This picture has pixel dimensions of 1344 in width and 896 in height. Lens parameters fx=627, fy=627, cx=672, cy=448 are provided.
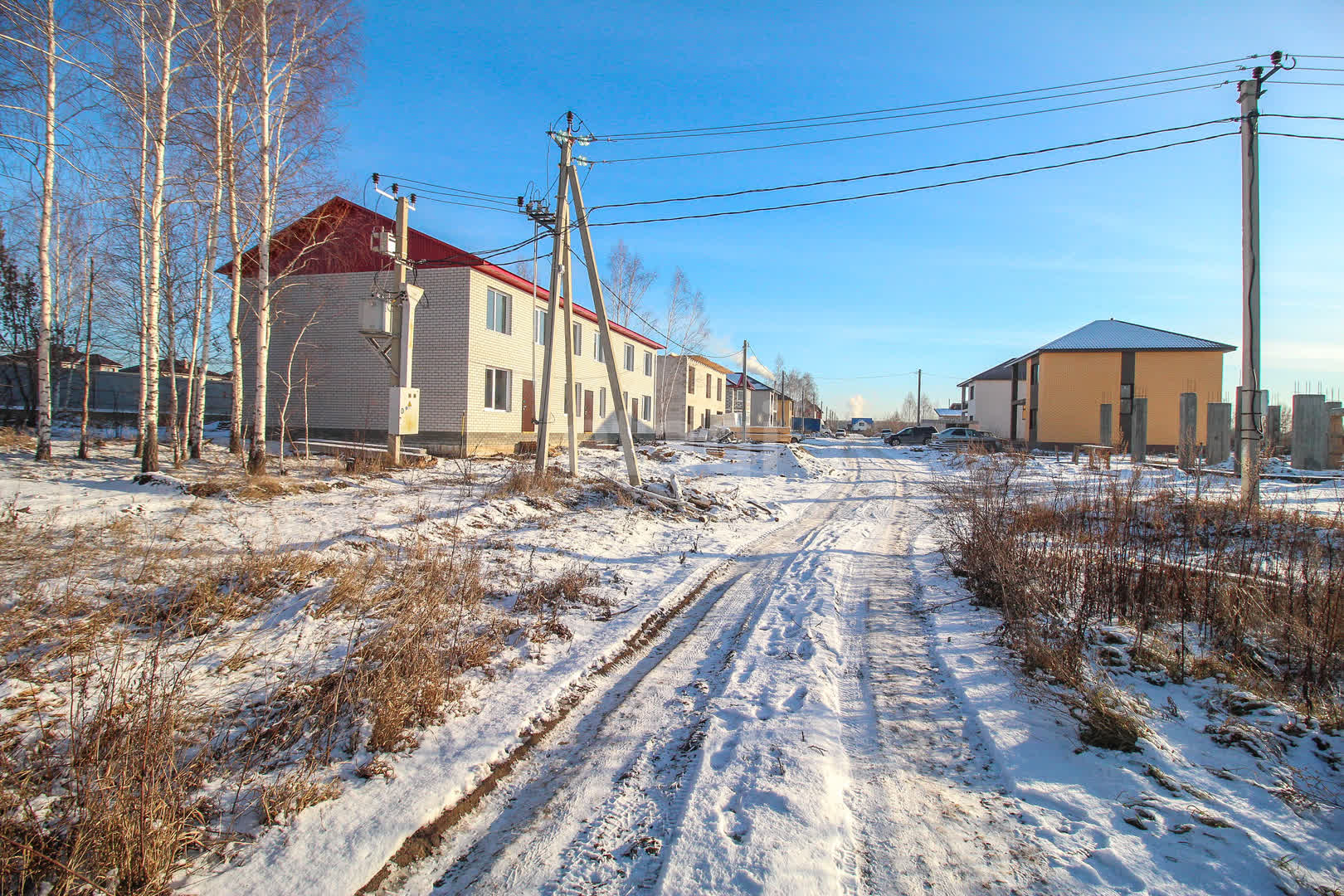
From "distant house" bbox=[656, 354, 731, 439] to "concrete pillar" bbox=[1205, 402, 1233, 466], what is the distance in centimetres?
2611

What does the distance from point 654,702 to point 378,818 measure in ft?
6.16

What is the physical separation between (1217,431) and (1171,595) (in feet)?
55.7

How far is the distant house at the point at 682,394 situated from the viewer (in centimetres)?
4103

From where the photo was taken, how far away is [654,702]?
4.29 metres

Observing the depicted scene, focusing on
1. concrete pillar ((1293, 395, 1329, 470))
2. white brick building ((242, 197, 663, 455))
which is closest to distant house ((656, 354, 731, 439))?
white brick building ((242, 197, 663, 455))

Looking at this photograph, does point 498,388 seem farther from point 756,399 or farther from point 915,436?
point 756,399

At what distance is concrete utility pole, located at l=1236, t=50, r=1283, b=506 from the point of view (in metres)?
10.6

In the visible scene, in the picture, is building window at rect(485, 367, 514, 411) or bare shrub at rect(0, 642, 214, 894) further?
building window at rect(485, 367, 514, 411)

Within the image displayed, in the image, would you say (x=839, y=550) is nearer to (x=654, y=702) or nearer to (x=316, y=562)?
(x=654, y=702)

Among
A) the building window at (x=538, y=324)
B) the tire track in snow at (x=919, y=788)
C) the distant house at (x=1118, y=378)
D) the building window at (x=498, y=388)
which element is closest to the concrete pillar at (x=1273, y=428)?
the tire track in snow at (x=919, y=788)

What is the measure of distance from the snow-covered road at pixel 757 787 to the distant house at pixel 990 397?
5993 centimetres

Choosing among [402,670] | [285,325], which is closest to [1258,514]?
[402,670]

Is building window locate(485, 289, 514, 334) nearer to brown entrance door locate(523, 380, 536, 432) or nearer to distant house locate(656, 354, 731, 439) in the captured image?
brown entrance door locate(523, 380, 536, 432)

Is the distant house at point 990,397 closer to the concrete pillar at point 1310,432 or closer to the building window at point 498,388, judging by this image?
the concrete pillar at point 1310,432
